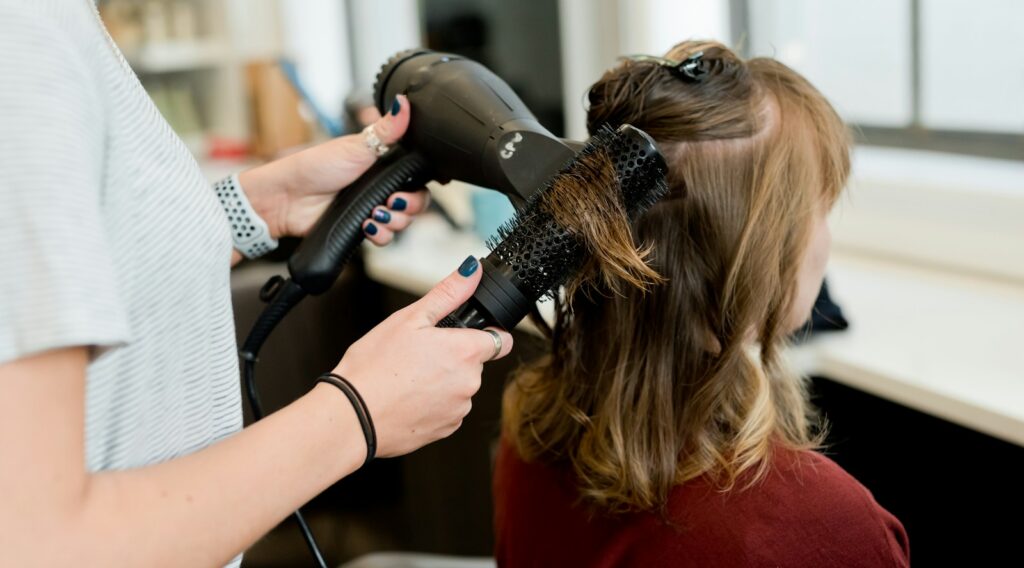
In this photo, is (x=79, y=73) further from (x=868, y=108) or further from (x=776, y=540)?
(x=868, y=108)

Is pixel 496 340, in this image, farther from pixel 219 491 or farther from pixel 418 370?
pixel 219 491

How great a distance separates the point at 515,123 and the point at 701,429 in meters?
0.30

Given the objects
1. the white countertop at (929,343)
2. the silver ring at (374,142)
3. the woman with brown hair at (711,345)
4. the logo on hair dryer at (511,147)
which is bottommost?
the white countertop at (929,343)

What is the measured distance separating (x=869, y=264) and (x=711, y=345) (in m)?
0.74

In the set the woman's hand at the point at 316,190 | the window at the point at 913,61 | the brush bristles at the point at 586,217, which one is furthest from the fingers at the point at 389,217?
the window at the point at 913,61

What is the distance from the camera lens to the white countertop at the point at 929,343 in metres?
1.01

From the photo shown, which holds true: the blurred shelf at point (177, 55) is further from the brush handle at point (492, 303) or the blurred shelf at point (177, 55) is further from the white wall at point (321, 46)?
the brush handle at point (492, 303)

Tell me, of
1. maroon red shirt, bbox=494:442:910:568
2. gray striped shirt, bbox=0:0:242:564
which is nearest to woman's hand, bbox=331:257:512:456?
gray striped shirt, bbox=0:0:242:564

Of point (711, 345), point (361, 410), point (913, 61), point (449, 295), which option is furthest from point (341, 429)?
point (913, 61)

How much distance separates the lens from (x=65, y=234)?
0.51 meters

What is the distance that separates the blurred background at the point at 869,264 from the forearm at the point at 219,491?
0.64 m

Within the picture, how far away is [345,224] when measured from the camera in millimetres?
968

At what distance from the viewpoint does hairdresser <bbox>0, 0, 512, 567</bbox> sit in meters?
0.50

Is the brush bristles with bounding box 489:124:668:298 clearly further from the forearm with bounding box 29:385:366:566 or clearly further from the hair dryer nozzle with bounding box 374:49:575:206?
the forearm with bounding box 29:385:366:566
